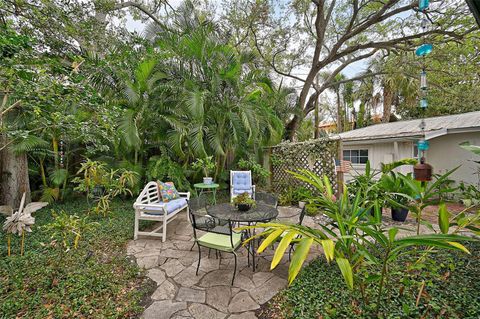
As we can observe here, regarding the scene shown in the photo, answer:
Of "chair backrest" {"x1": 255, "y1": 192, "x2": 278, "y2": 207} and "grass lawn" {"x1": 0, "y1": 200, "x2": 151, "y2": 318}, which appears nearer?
"grass lawn" {"x1": 0, "y1": 200, "x2": 151, "y2": 318}

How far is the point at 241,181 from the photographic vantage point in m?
5.61

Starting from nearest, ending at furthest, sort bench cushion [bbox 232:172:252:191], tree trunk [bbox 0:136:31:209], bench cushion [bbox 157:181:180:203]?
bench cushion [bbox 157:181:180:203] → tree trunk [bbox 0:136:31:209] → bench cushion [bbox 232:172:252:191]

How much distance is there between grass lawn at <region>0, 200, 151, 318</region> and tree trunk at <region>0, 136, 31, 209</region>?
170cm

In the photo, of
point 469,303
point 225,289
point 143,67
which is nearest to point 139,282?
point 225,289

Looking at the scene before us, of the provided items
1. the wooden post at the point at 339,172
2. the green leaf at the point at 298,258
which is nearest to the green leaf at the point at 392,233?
the green leaf at the point at 298,258

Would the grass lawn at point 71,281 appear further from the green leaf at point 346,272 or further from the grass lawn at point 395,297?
the green leaf at point 346,272

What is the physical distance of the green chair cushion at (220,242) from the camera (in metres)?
2.51

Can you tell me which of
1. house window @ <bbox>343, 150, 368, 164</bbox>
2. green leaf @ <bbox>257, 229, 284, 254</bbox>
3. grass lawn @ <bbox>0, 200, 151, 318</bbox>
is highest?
house window @ <bbox>343, 150, 368, 164</bbox>

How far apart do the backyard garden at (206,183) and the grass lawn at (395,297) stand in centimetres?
2

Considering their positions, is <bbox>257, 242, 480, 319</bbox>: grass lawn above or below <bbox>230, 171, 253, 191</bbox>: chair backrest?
below

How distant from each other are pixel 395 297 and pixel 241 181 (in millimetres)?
3963

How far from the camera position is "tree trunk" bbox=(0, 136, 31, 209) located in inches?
180

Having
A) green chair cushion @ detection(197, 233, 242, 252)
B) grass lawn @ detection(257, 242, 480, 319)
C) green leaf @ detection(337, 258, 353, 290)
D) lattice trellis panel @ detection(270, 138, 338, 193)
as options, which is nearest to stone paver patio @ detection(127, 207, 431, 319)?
grass lawn @ detection(257, 242, 480, 319)

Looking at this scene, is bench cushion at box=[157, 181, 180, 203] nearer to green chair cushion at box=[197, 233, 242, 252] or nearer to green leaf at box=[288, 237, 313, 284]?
green chair cushion at box=[197, 233, 242, 252]
